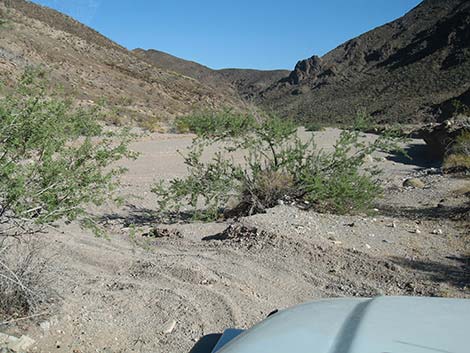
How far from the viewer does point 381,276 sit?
23.1 feet

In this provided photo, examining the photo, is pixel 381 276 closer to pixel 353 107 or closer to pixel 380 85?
pixel 353 107

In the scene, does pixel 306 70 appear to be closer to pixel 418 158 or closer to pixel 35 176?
pixel 418 158

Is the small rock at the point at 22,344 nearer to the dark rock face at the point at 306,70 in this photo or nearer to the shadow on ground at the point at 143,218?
the shadow on ground at the point at 143,218

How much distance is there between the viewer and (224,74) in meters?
117

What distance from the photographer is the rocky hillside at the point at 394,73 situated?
190ft

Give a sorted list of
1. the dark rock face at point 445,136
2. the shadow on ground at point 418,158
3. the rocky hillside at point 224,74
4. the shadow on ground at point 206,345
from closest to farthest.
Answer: the shadow on ground at point 206,345 < the dark rock face at point 445,136 < the shadow on ground at point 418,158 < the rocky hillside at point 224,74

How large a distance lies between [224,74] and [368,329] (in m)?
117

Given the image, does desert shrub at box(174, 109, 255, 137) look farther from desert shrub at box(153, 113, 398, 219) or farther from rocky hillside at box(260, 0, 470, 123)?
rocky hillside at box(260, 0, 470, 123)

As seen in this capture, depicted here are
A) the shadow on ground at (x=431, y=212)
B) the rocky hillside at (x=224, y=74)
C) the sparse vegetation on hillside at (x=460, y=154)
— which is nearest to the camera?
the shadow on ground at (x=431, y=212)

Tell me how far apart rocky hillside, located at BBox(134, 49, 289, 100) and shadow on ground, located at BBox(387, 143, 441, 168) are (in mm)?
69140

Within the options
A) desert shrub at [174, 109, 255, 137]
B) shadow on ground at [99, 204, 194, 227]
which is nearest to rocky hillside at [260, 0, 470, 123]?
desert shrub at [174, 109, 255, 137]

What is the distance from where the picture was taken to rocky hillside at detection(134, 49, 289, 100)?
98.9 m

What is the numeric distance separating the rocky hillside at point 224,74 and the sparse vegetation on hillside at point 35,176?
87057mm

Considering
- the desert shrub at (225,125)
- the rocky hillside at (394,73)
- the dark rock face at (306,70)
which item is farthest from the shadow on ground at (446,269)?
the dark rock face at (306,70)
